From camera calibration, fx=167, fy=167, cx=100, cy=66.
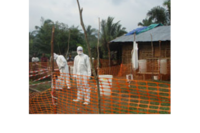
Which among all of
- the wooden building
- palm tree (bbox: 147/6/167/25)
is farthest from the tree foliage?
the wooden building

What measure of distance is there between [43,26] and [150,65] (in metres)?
13.2

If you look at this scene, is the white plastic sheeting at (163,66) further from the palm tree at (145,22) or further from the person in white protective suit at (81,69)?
the palm tree at (145,22)

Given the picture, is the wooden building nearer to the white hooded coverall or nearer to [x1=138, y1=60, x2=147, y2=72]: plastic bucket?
[x1=138, y1=60, x2=147, y2=72]: plastic bucket

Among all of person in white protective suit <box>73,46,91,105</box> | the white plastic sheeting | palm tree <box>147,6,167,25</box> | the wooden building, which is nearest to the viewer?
person in white protective suit <box>73,46,91,105</box>

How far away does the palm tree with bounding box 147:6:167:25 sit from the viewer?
18281mm

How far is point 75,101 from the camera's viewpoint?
4719 mm

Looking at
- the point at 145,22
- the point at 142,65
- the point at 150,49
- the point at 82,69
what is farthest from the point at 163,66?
the point at 145,22

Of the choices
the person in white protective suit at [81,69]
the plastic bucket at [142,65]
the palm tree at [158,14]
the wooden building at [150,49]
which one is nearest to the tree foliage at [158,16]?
the palm tree at [158,14]

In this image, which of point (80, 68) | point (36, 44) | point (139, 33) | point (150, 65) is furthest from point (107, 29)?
point (80, 68)

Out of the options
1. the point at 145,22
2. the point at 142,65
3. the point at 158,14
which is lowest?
the point at 142,65

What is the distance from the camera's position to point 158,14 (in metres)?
18.5

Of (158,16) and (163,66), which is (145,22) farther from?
(163,66)

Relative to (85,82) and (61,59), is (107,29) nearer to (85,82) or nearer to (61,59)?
(61,59)

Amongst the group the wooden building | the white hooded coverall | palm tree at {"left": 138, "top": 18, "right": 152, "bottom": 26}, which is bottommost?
the white hooded coverall
